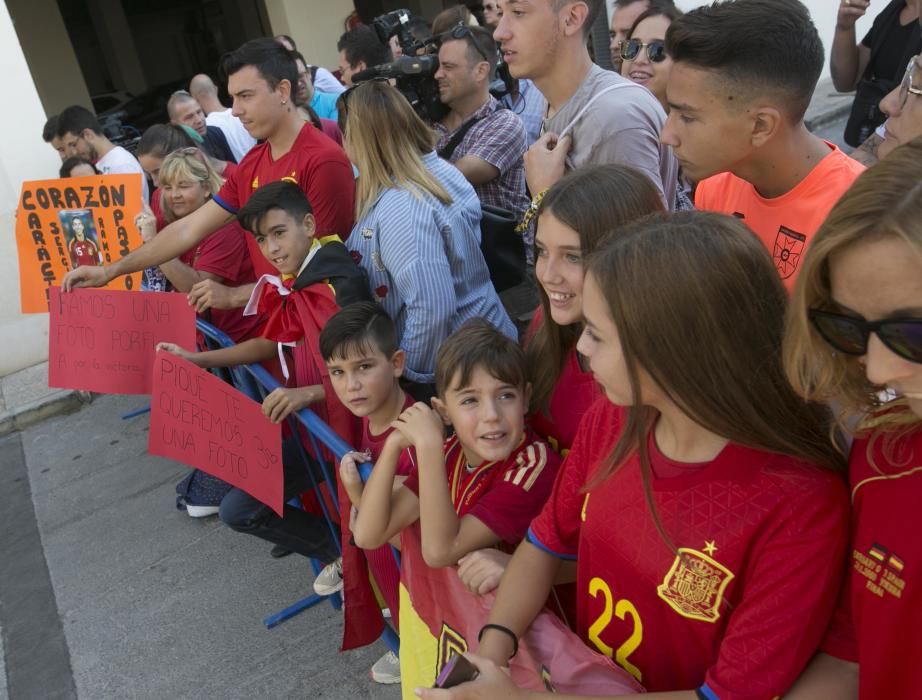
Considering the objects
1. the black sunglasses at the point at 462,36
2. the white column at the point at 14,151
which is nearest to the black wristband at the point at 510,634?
the black sunglasses at the point at 462,36

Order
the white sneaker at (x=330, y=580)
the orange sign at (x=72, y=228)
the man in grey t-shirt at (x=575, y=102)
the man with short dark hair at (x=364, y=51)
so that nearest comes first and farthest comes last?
1. the man in grey t-shirt at (x=575, y=102)
2. the white sneaker at (x=330, y=580)
3. the orange sign at (x=72, y=228)
4. the man with short dark hair at (x=364, y=51)

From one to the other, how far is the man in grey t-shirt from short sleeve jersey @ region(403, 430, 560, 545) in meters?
0.91

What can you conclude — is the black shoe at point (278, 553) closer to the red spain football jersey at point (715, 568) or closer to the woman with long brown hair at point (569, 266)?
the woman with long brown hair at point (569, 266)

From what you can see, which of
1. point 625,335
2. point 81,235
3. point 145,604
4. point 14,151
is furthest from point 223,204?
point 14,151

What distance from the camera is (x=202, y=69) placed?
2070 centimetres

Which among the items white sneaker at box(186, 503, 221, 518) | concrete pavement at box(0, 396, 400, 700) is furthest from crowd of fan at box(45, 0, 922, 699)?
white sneaker at box(186, 503, 221, 518)

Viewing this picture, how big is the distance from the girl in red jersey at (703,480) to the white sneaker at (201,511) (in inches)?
127

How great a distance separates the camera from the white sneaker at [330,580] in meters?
3.24

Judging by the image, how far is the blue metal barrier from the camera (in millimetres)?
2297

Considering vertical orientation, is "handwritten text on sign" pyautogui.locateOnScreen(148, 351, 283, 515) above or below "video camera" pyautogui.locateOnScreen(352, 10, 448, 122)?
below

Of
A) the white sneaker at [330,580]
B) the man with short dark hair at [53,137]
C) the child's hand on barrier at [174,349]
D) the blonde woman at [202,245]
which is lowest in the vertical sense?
the white sneaker at [330,580]

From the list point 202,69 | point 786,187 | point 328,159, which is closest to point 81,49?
point 202,69

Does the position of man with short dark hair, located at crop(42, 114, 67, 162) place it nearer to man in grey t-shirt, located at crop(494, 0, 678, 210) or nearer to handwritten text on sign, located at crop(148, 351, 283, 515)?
handwritten text on sign, located at crop(148, 351, 283, 515)

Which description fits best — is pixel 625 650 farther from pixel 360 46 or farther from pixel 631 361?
pixel 360 46
